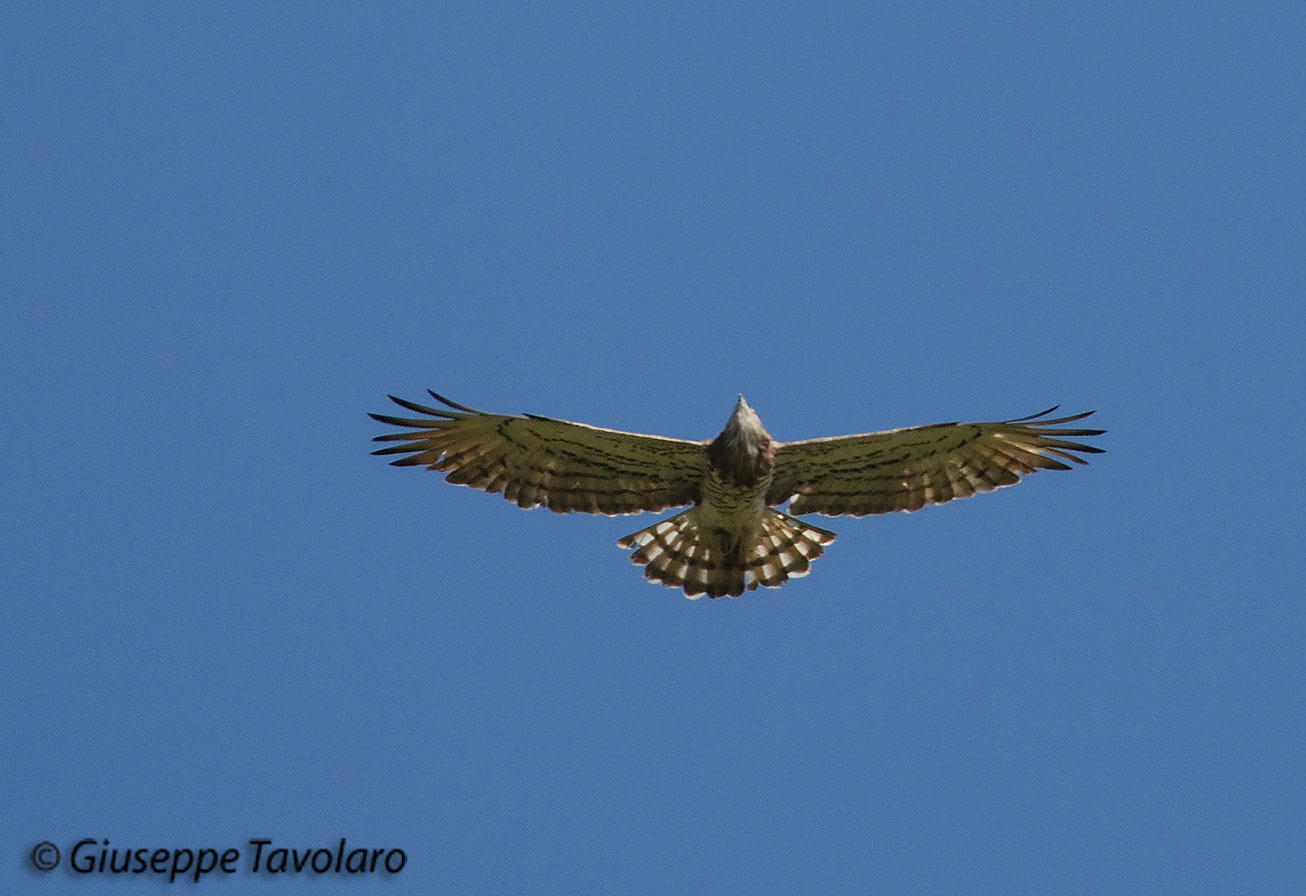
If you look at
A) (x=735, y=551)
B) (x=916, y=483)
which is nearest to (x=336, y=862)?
(x=735, y=551)

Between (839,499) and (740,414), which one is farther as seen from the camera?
(839,499)

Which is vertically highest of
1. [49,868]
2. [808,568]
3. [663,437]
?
[663,437]

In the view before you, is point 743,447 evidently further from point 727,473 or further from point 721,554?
point 721,554

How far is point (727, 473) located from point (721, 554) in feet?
3.84

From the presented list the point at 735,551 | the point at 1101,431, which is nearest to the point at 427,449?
the point at 735,551

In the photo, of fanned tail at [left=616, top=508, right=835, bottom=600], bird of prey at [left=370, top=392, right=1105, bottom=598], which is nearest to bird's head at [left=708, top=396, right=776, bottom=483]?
bird of prey at [left=370, top=392, right=1105, bottom=598]

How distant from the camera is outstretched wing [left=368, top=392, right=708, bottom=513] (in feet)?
40.7

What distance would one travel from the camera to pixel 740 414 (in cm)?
1222

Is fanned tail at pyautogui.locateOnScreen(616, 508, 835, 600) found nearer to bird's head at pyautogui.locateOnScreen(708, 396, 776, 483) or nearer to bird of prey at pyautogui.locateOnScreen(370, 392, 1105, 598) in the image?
bird of prey at pyautogui.locateOnScreen(370, 392, 1105, 598)

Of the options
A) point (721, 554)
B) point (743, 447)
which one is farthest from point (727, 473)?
point (721, 554)

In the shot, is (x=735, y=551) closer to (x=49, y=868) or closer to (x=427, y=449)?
(x=427, y=449)

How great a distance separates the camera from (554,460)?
1277 cm

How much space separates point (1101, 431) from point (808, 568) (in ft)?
8.98

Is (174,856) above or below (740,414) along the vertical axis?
below
